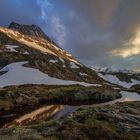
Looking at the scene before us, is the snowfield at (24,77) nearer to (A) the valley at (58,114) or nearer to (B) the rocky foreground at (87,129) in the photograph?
(A) the valley at (58,114)

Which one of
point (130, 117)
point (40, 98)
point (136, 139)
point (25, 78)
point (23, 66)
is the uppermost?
point (23, 66)

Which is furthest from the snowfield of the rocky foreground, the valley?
the rocky foreground

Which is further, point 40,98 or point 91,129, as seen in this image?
point 40,98

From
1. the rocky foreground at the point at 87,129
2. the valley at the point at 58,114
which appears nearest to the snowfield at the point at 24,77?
the valley at the point at 58,114

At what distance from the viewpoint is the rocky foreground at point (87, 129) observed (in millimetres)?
28375

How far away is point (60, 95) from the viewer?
110938 millimetres

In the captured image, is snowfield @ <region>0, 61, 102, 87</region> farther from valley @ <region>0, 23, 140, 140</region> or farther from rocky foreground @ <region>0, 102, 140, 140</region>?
rocky foreground @ <region>0, 102, 140, 140</region>

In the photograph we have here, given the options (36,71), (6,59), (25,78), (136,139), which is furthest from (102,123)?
(6,59)

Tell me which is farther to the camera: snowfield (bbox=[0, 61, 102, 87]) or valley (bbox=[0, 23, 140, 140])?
snowfield (bbox=[0, 61, 102, 87])

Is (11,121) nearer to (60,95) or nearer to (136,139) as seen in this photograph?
(136,139)

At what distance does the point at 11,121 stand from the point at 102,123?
3052cm

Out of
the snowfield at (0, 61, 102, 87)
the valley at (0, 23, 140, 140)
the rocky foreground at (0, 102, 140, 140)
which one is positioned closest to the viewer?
the rocky foreground at (0, 102, 140, 140)

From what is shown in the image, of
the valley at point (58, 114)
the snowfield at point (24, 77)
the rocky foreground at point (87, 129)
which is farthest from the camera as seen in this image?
the snowfield at point (24, 77)

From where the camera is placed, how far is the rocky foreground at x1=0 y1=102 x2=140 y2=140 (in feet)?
93.1
